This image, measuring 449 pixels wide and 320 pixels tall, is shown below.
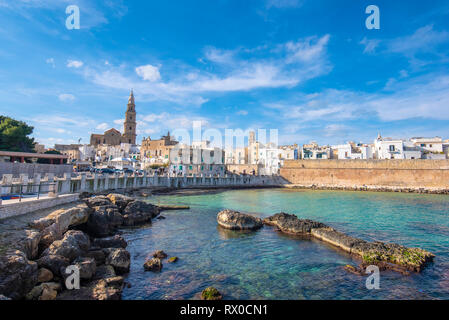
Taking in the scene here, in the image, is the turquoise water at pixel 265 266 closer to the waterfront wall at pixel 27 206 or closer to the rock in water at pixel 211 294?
the rock in water at pixel 211 294

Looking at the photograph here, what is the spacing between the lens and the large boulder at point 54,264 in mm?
7223

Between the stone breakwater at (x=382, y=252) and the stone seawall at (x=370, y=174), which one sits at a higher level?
the stone seawall at (x=370, y=174)

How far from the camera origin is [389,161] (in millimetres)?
52031

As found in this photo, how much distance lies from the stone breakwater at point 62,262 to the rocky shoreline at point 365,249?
24.7 feet

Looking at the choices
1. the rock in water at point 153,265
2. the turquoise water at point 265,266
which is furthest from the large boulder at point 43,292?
the rock in water at point 153,265

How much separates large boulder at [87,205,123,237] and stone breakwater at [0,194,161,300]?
0.05 metres

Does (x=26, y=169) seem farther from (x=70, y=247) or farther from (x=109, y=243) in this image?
(x=70, y=247)

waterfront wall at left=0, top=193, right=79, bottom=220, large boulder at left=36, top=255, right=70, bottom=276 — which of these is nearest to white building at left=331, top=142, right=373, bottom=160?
waterfront wall at left=0, top=193, right=79, bottom=220

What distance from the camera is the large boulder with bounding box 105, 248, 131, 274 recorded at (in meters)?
8.58

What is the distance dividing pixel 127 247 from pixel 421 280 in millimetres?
11795

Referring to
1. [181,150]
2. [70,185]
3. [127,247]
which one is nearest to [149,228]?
[127,247]

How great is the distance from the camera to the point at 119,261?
8.72m

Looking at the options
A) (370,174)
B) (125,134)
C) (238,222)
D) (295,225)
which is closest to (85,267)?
(238,222)
